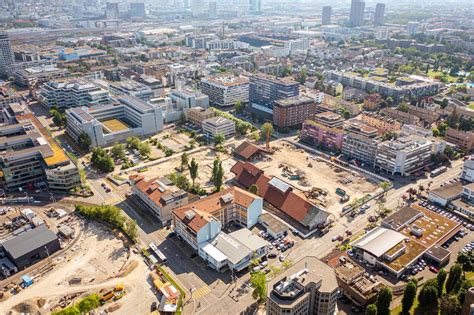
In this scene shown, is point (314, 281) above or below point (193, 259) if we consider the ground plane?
above

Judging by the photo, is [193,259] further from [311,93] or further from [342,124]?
[311,93]

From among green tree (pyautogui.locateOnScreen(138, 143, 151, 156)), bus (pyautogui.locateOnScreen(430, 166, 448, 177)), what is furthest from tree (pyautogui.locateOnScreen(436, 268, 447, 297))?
green tree (pyautogui.locateOnScreen(138, 143, 151, 156))

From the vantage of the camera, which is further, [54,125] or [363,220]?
[54,125]

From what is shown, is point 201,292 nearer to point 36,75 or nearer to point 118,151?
point 118,151

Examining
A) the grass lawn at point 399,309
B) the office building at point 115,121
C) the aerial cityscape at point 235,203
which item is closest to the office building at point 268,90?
the aerial cityscape at point 235,203

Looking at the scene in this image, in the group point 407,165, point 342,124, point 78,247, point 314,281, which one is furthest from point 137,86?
point 314,281

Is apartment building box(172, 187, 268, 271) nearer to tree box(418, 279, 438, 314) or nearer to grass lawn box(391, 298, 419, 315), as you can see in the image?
grass lawn box(391, 298, 419, 315)

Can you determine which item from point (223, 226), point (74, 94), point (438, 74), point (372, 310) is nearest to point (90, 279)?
point (223, 226)

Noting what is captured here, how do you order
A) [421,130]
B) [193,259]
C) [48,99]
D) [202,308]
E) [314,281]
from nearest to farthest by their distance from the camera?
[314,281] < [202,308] < [193,259] < [421,130] < [48,99]
